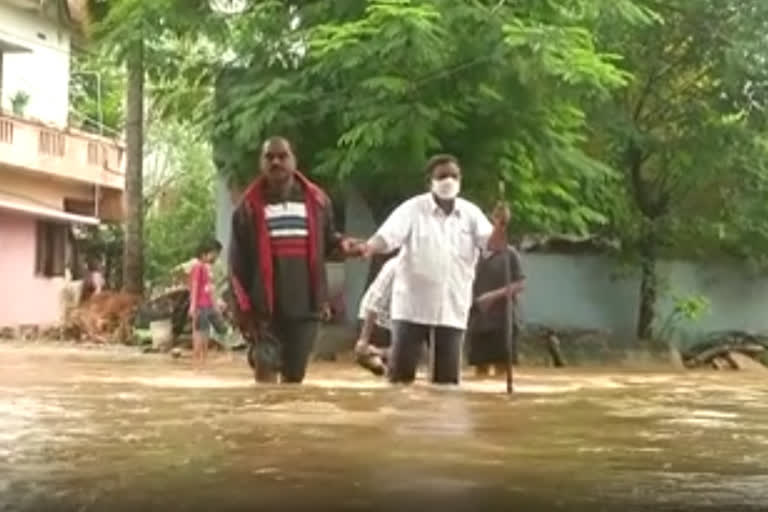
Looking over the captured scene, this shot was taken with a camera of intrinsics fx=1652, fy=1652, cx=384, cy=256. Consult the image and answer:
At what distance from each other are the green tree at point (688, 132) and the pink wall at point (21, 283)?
1391 centimetres

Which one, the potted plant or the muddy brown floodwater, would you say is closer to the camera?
the muddy brown floodwater

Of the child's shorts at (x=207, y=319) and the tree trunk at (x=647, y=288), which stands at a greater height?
the tree trunk at (x=647, y=288)

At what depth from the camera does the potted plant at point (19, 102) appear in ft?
107

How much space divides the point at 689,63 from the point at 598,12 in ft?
11.4

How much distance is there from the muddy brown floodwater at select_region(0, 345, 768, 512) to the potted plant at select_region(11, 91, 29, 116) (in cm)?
2263

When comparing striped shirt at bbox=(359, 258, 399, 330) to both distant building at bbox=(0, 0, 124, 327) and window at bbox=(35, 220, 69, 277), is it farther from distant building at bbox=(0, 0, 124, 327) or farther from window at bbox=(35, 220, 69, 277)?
window at bbox=(35, 220, 69, 277)

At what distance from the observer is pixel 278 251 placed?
9609 millimetres

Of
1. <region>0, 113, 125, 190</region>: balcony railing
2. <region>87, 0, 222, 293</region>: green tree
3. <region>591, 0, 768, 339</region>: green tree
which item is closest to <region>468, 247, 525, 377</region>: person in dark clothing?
<region>591, 0, 768, 339</region>: green tree

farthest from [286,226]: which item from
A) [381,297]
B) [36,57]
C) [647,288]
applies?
[36,57]

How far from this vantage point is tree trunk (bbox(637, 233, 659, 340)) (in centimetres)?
2200

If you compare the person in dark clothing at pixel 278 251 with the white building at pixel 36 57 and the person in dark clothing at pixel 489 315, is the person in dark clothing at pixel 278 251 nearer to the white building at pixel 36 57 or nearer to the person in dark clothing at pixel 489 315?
the person in dark clothing at pixel 489 315

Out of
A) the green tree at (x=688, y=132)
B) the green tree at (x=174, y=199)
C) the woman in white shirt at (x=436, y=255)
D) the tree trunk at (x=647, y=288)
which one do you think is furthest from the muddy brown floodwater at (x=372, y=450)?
the green tree at (x=174, y=199)

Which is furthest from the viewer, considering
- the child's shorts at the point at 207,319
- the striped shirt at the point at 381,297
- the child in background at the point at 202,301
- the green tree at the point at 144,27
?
the green tree at the point at 144,27

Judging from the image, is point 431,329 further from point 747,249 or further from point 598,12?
point 747,249
